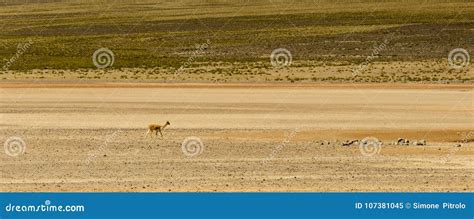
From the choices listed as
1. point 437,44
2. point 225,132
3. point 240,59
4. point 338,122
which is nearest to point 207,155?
point 225,132

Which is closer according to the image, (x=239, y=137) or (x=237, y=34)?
(x=239, y=137)

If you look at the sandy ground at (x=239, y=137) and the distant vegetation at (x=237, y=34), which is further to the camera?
the distant vegetation at (x=237, y=34)

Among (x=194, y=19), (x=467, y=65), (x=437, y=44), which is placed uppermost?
(x=194, y=19)

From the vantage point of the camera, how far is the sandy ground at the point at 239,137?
22047 mm

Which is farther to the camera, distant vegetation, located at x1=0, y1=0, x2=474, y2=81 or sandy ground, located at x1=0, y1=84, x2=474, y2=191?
distant vegetation, located at x1=0, y1=0, x2=474, y2=81

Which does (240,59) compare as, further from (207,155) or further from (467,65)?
(207,155)

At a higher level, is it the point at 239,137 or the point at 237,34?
the point at 237,34

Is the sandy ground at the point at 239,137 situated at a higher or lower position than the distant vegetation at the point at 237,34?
lower

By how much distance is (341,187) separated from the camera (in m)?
20.9

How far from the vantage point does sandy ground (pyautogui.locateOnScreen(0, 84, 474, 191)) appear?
72.3 feet

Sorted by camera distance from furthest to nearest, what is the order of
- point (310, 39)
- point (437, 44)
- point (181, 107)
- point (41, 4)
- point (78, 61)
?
point (41, 4), point (310, 39), point (437, 44), point (78, 61), point (181, 107)

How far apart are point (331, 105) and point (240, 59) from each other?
33529mm

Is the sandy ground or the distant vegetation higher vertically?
the distant vegetation

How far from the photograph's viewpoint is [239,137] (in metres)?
30.6
